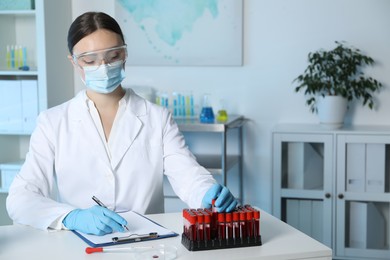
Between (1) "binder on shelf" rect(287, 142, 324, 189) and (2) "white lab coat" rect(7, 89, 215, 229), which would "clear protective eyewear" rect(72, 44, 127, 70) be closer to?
(2) "white lab coat" rect(7, 89, 215, 229)

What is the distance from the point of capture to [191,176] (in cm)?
212

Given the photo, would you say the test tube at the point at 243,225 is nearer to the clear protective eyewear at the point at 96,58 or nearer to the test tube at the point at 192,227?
the test tube at the point at 192,227

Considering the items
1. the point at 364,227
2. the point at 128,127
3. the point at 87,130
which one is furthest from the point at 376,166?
the point at 87,130

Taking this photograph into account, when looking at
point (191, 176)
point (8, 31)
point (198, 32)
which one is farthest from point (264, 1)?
point (191, 176)

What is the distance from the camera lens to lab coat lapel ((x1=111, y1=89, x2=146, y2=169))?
2158 millimetres

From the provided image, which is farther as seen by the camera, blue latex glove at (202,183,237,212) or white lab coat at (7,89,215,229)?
white lab coat at (7,89,215,229)

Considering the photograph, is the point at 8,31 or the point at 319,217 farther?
the point at 8,31

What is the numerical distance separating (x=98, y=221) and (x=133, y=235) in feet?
0.35

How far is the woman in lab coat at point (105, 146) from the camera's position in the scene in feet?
6.95

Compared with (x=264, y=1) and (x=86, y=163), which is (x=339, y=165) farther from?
(x=86, y=163)

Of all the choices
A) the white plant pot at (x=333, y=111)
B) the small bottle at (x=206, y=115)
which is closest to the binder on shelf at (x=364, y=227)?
the white plant pot at (x=333, y=111)

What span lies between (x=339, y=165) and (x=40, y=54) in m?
1.91

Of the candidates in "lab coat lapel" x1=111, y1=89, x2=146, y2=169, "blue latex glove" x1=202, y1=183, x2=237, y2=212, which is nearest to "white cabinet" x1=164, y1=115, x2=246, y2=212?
"lab coat lapel" x1=111, y1=89, x2=146, y2=169

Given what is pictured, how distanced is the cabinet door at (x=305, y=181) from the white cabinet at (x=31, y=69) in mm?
1438
